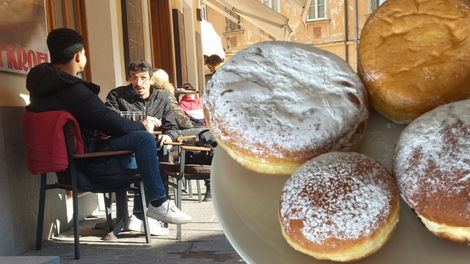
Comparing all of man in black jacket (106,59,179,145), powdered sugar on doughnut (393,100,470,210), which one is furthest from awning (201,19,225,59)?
powdered sugar on doughnut (393,100,470,210)

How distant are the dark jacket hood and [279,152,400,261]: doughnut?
2.76m

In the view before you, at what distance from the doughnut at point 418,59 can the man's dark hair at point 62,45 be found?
117 inches

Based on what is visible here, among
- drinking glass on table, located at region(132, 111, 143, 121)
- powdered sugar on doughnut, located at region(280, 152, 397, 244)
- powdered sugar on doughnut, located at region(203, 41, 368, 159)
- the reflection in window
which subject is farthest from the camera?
the reflection in window

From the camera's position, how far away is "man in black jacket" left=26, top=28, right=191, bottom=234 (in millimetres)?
2904

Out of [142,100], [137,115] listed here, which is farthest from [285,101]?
[142,100]

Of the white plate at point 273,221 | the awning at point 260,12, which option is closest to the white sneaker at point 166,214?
the white plate at point 273,221

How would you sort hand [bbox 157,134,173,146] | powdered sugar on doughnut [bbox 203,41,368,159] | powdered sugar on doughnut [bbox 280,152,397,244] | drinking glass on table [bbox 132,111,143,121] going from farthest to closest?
hand [bbox 157,134,173,146], drinking glass on table [bbox 132,111,143,121], powdered sugar on doughnut [bbox 203,41,368,159], powdered sugar on doughnut [bbox 280,152,397,244]

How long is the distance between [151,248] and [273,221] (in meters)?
2.90

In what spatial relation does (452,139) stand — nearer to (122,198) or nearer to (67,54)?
(67,54)

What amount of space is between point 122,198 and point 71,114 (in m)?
1.03

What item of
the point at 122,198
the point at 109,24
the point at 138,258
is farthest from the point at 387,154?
the point at 109,24

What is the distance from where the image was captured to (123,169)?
3.19 m

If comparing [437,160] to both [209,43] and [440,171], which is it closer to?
[440,171]

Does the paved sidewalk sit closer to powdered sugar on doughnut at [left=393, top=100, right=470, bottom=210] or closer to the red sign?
the red sign
